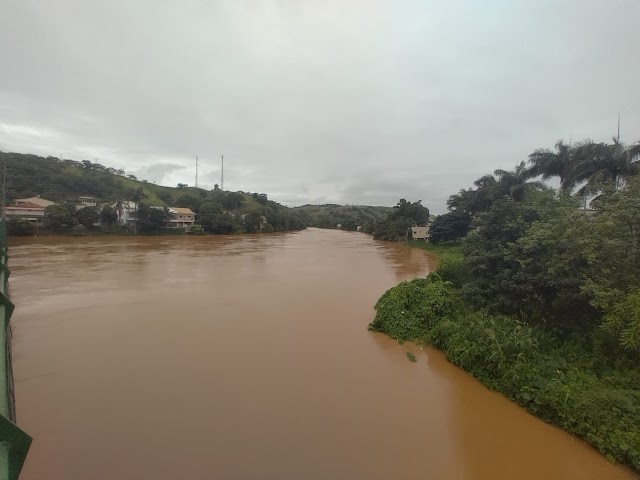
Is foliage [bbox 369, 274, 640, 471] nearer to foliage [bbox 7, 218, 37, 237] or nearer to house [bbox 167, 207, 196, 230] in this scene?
foliage [bbox 7, 218, 37, 237]

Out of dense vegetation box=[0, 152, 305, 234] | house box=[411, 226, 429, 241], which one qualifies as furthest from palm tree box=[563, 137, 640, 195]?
dense vegetation box=[0, 152, 305, 234]

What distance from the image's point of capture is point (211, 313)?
11.3 m

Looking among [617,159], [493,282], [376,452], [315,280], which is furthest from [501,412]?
[617,159]

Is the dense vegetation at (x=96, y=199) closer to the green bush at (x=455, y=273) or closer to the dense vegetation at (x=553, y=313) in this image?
the green bush at (x=455, y=273)

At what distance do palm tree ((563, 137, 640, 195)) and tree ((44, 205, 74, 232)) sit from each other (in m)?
44.2

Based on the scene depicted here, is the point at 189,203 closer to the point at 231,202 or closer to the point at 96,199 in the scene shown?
the point at 231,202

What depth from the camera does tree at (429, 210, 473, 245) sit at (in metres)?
32.8

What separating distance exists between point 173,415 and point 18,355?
498cm

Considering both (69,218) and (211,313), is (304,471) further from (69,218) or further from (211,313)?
(69,218)

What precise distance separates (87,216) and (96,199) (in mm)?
18017

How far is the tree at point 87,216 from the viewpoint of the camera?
37.9 metres

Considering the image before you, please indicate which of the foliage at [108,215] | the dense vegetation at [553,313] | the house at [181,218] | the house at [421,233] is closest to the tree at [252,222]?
the house at [181,218]

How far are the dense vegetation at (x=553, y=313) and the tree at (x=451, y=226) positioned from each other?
23.3m

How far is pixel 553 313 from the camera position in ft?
28.3
